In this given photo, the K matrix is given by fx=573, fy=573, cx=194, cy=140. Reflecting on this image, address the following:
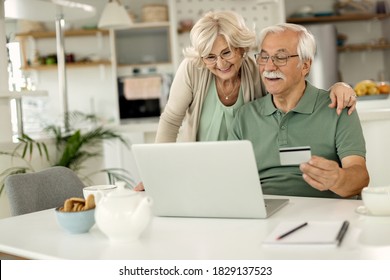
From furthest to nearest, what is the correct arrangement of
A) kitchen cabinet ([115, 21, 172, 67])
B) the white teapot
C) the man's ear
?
1. kitchen cabinet ([115, 21, 172, 67])
2. the man's ear
3. the white teapot

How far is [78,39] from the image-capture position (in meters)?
7.25

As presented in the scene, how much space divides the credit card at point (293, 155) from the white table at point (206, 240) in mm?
275

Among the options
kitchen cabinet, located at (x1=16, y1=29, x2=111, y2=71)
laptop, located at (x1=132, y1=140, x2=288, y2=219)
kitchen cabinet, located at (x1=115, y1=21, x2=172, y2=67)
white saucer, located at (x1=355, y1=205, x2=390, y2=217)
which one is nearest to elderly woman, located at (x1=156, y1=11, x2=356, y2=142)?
white saucer, located at (x1=355, y1=205, x2=390, y2=217)

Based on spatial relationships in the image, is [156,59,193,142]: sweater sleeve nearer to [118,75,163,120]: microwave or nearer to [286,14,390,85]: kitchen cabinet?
[118,75,163,120]: microwave

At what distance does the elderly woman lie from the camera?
2.21 m

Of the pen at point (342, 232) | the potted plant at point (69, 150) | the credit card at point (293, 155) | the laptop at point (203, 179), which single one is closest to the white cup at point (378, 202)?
the pen at point (342, 232)

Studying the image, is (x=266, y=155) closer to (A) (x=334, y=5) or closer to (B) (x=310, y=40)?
(B) (x=310, y=40)

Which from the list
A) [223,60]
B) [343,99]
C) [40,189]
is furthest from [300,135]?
[40,189]

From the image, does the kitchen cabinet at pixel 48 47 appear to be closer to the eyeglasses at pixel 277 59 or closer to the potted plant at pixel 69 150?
the potted plant at pixel 69 150

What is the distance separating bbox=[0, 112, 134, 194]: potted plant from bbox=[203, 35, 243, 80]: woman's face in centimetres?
154

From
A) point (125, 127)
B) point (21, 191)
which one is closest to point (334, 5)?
point (125, 127)

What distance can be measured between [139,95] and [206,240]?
5.64 m

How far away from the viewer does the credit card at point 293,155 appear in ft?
6.28

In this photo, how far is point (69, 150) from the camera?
373 cm
